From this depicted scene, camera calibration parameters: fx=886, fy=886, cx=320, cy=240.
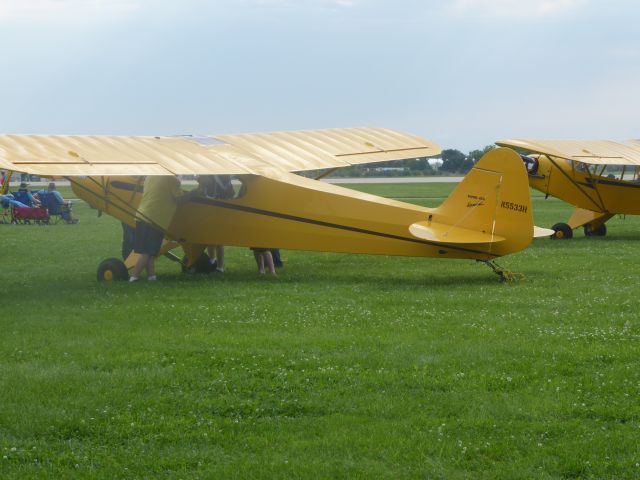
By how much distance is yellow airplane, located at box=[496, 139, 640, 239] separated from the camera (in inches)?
641

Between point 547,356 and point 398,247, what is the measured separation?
3.98m

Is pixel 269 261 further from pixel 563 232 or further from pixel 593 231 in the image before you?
pixel 593 231

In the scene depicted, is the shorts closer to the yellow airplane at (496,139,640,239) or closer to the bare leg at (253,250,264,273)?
the bare leg at (253,250,264,273)

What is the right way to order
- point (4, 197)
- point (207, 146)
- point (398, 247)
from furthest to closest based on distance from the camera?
point (4, 197), point (207, 146), point (398, 247)

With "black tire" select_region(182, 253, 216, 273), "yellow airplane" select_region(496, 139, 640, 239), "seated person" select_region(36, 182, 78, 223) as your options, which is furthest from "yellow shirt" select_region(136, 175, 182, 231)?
"seated person" select_region(36, 182, 78, 223)

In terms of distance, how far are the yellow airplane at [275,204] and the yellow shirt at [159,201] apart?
4.2 inches

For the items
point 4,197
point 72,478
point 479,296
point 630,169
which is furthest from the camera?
point 630,169

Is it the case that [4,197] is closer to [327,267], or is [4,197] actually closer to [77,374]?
[327,267]

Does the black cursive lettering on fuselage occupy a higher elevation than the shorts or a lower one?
higher

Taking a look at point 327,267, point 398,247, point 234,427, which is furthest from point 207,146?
point 234,427

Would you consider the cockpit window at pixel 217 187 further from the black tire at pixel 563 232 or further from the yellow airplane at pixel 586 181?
the black tire at pixel 563 232

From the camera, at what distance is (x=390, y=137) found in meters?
15.5

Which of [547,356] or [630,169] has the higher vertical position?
[630,169]

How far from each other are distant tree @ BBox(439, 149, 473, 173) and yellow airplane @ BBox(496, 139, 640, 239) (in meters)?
43.0
